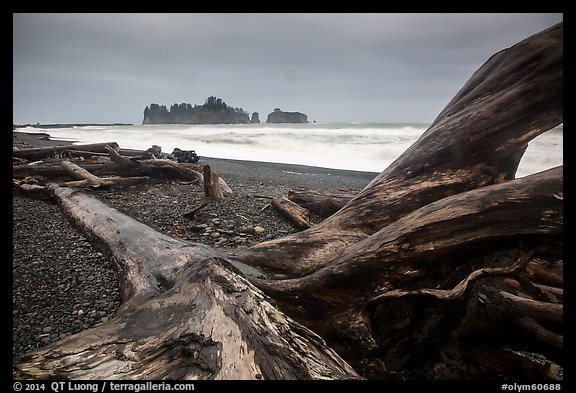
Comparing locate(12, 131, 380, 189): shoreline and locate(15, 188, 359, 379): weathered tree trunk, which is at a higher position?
locate(12, 131, 380, 189): shoreline

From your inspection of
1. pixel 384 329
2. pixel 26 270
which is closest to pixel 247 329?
pixel 384 329

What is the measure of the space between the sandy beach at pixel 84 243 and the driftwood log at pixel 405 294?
440mm

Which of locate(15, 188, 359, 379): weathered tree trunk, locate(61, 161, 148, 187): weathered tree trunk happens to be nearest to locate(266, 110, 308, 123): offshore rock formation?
locate(61, 161, 148, 187): weathered tree trunk

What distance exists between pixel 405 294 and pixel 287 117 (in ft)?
311

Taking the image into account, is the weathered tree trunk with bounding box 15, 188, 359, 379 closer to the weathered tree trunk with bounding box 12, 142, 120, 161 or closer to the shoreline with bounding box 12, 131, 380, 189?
the shoreline with bounding box 12, 131, 380, 189

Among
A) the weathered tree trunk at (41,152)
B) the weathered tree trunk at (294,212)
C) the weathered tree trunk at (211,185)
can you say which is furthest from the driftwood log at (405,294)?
the weathered tree trunk at (41,152)

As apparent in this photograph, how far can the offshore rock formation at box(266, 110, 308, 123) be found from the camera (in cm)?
9312

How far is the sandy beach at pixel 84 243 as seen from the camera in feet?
7.97

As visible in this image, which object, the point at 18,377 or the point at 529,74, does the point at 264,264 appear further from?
the point at 529,74

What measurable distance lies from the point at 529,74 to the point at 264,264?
2.84 meters

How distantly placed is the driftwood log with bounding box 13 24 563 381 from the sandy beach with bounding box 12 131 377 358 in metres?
0.44

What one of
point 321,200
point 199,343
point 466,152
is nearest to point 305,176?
point 321,200

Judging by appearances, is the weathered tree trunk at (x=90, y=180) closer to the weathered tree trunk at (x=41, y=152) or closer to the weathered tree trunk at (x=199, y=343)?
the weathered tree trunk at (x=41, y=152)

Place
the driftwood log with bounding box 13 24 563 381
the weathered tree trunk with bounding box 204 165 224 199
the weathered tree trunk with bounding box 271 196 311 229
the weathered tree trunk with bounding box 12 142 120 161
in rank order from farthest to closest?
the weathered tree trunk with bounding box 12 142 120 161
the weathered tree trunk with bounding box 204 165 224 199
the weathered tree trunk with bounding box 271 196 311 229
the driftwood log with bounding box 13 24 563 381
